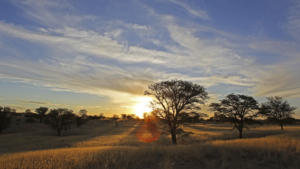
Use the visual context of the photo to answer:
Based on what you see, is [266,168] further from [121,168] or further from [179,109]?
[179,109]

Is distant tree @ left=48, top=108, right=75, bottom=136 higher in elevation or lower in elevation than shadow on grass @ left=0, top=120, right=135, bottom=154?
higher

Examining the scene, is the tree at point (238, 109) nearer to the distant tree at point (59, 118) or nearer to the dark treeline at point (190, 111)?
the dark treeline at point (190, 111)

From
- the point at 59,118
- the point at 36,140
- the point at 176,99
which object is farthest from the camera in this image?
the point at 59,118

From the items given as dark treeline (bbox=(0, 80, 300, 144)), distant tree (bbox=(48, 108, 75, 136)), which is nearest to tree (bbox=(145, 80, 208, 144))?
dark treeline (bbox=(0, 80, 300, 144))

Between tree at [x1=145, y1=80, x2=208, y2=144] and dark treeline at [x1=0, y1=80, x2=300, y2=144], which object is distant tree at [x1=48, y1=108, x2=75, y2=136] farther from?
tree at [x1=145, y1=80, x2=208, y2=144]

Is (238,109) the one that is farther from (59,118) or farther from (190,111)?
(59,118)

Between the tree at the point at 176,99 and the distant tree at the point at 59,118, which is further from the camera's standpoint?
the distant tree at the point at 59,118

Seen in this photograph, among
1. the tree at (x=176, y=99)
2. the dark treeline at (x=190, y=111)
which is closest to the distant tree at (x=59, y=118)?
the dark treeline at (x=190, y=111)

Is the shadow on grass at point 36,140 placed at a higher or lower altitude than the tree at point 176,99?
lower

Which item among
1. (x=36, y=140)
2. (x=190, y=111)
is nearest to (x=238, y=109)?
(x=190, y=111)

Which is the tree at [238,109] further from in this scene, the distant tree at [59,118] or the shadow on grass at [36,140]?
the distant tree at [59,118]

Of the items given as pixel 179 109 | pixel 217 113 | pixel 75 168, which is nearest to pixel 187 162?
pixel 75 168

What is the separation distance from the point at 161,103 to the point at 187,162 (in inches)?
631

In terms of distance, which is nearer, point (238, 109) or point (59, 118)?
point (238, 109)
